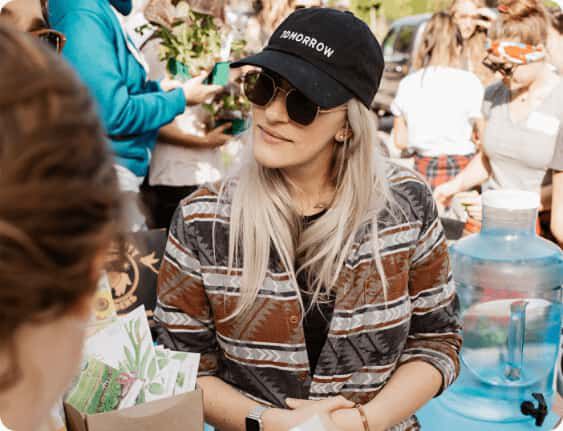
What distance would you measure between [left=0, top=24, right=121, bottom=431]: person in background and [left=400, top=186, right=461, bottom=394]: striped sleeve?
1.08 m

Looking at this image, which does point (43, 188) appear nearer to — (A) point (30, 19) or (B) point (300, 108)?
(B) point (300, 108)

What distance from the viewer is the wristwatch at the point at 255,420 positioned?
140 centimetres

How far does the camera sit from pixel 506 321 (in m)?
1.96

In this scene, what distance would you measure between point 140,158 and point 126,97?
319mm

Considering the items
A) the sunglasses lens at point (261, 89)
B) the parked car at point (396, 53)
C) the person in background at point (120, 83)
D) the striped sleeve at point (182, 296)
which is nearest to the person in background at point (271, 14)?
the person in background at point (120, 83)

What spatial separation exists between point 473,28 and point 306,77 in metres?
4.15

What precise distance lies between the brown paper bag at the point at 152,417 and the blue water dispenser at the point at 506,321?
3.00 feet

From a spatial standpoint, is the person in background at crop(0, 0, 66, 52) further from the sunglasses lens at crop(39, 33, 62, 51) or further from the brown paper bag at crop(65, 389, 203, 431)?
the brown paper bag at crop(65, 389, 203, 431)

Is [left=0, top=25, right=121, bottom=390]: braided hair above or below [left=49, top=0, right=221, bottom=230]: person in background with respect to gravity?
above

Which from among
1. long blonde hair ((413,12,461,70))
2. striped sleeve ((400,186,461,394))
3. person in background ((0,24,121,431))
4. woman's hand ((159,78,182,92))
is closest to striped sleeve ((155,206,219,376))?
striped sleeve ((400,186,461,394))

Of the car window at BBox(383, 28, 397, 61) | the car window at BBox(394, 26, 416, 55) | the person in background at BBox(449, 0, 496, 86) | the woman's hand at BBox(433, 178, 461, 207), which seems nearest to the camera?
the woman's hand at BBox(433, 178, 461, 207)

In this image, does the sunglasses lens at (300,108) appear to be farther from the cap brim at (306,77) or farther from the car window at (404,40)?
the car window at (404,40)

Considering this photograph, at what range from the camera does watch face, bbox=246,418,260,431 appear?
1398mm

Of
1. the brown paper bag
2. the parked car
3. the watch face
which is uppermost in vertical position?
the brown paper bag
